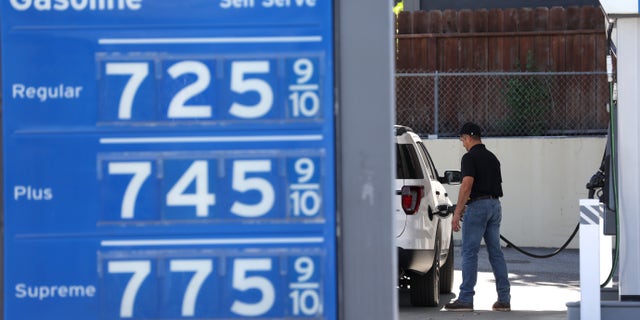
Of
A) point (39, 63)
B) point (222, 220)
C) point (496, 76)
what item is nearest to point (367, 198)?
point (222, 220)

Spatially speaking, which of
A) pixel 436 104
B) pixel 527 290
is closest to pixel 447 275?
pixel 527 290

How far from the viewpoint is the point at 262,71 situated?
160 inches

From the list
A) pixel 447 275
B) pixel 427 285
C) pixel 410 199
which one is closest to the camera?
pixel 410 199

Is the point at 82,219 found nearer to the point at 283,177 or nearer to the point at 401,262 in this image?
the point at 283,177

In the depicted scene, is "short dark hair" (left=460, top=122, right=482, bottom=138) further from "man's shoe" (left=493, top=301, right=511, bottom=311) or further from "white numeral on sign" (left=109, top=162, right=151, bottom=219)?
"white numeral on sign" (left=109, top=162, right=151, bottom=219)

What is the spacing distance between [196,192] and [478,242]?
27.7ft

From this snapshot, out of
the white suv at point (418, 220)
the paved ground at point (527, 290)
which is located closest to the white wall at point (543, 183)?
the paved ground at point (527, 290)

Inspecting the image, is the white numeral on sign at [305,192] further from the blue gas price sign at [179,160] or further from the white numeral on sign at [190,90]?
the white numeral on sign at [190,90]

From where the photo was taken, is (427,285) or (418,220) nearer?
(418,220)

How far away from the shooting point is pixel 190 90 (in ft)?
13.4

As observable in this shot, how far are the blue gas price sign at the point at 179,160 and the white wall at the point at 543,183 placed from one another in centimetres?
1552

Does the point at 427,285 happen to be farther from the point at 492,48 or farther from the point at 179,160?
the point at 179,160

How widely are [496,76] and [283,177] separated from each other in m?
16.5


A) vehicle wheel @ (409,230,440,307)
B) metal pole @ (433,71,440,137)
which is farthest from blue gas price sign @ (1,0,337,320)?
metal pole @ (433,71,440,137)
